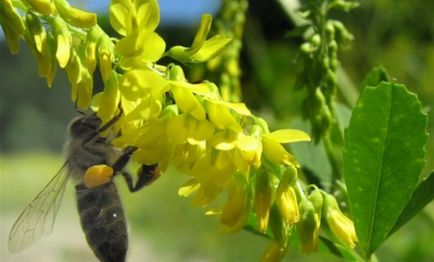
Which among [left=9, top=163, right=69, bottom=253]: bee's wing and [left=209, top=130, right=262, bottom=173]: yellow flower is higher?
[left=209, top=130, right=262, bottom=173]: yellow flower

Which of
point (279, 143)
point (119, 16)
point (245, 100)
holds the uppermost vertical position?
point (119, 16)

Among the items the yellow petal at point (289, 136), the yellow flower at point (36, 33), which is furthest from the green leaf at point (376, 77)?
the yellow flower at point (36, 33)

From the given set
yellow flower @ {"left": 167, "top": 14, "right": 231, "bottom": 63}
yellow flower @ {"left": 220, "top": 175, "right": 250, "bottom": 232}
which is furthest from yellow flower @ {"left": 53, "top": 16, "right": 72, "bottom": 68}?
yellow flower @ {"left": 220, "top": 175, "right": 250, "bottom": 232}

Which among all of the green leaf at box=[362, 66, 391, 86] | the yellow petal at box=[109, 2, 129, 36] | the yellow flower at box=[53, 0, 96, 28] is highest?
the yellow petal at box=[109, 2, 129, 36]

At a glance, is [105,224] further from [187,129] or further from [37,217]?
[187,129]

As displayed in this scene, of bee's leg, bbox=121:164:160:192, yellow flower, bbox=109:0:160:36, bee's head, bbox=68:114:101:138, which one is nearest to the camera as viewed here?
yellow flower, bbox=109:0:160:36

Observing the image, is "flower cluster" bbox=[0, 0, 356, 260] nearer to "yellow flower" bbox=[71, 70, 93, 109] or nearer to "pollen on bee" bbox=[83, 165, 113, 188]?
"yellow flower" bbox=[71, 70, 93, 109]

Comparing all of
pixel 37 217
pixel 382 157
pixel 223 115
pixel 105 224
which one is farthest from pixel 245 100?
pixel 223 115

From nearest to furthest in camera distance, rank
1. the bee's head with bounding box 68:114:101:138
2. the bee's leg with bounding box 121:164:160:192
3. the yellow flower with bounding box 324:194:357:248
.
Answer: the yellow flower with bounding box 324:194:357:248 < the bee's leg with bounding box 121:164:160:192 < the bee's head with bounding box 68:114:101:138

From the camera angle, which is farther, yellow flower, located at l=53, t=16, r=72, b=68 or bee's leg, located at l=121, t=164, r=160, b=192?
bee's leg, located at l=121, t=164, r=160, b=192

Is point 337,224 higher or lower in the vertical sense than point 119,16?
lower
